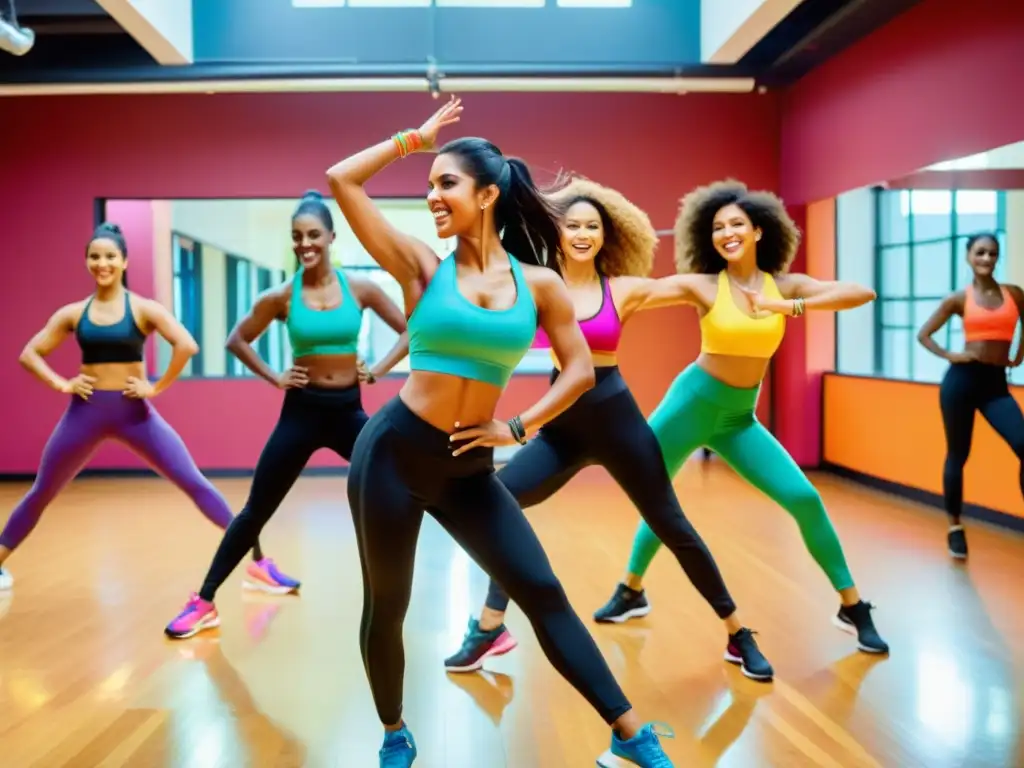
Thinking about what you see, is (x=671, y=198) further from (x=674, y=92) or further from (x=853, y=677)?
(x=853, y=677)

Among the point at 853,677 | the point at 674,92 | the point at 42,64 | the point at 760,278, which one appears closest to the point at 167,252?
the point at 42,64

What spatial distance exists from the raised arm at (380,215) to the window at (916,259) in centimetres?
663

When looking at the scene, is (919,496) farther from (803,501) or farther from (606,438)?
(606,438)

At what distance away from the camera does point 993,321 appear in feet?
16.7

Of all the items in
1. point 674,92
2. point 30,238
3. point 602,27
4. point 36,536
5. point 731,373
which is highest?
point 602,27

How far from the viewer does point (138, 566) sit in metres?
4.95

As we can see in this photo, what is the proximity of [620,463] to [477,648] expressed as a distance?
78 cm

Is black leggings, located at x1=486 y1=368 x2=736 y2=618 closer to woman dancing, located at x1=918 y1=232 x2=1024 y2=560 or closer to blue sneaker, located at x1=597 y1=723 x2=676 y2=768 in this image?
blue sneaker, located at x1=597 y1=723 x2=676 y2=768

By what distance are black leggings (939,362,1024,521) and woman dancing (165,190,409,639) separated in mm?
2828

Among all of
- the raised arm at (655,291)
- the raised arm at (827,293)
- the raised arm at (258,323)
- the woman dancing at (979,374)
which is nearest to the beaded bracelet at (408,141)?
the raised arm at (655,291)

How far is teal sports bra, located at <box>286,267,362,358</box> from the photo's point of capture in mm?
3928

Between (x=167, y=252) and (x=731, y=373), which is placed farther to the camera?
(x=167, y=252)

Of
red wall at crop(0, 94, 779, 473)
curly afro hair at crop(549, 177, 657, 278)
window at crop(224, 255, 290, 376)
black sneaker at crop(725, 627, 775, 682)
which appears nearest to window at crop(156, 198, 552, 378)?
window at crop(224, 255, 290, 376)

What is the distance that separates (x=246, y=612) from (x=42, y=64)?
5.53m
